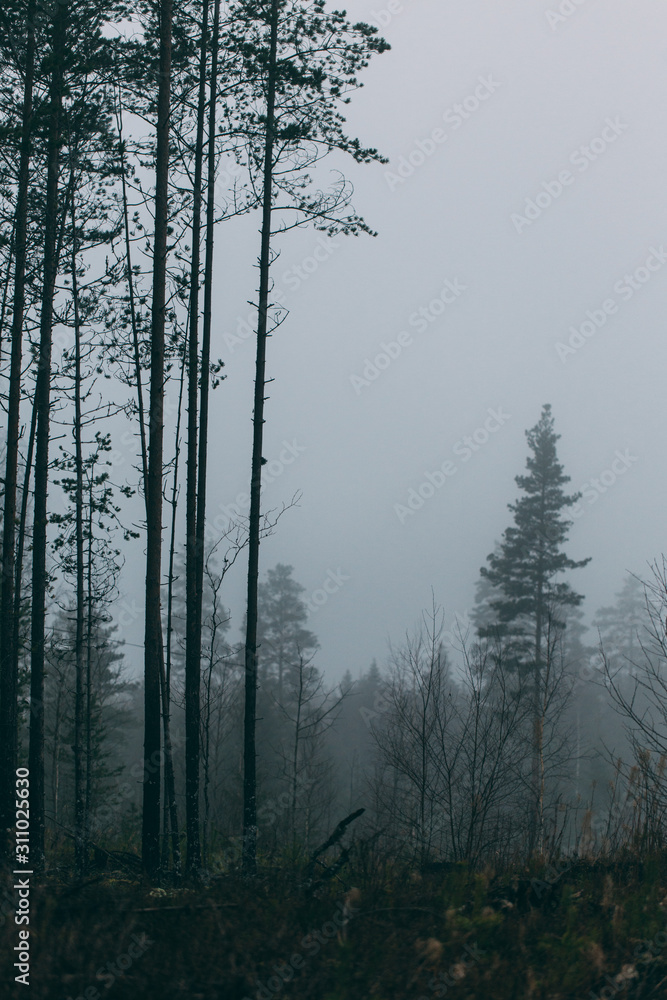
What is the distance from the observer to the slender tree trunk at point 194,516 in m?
11.4

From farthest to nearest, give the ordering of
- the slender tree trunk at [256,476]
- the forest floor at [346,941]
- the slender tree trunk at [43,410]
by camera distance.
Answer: the slender tree trunk at [43,410] → the slender tree trunk at [256,476] → the forest floor at [346,941]

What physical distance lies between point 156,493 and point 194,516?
2.56 meters

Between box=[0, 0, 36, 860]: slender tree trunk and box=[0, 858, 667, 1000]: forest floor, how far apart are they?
6.51 metres

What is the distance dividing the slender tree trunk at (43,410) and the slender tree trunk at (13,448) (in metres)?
0.33

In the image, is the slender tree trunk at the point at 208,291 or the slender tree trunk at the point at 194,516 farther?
the slender tree trunk at the point at 208,291

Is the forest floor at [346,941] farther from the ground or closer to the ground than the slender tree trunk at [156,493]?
closer to the ground

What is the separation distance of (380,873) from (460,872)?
0.71 meters

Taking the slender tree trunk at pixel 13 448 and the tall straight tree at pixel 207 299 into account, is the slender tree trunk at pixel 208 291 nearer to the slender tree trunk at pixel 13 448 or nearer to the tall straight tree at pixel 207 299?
the tall straight tree at pixel 207 299

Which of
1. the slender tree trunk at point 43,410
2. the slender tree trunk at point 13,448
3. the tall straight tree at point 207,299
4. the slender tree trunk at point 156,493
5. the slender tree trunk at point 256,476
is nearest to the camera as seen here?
the slender tree trunk at point 156,493

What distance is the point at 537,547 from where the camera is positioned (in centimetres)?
3284

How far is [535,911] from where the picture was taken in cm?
552

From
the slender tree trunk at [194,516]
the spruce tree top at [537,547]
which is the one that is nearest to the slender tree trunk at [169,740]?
the slender tree trunk at [194,516]

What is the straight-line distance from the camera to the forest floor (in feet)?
13.7

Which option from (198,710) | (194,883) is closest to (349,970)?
(194,883)
